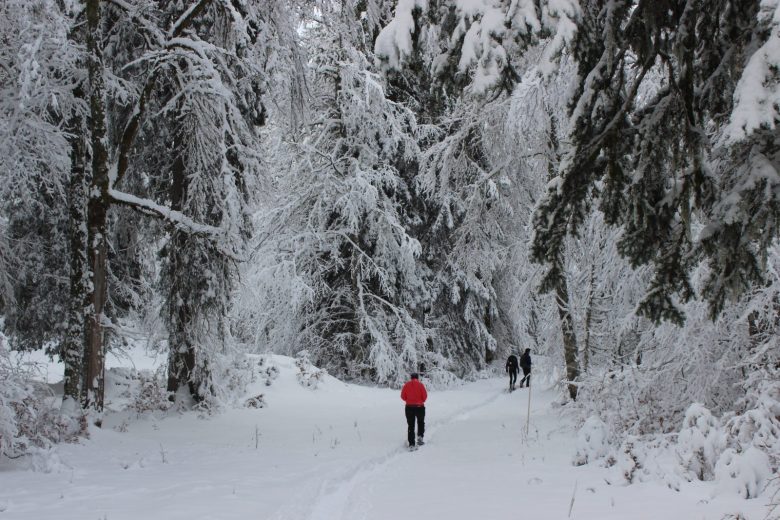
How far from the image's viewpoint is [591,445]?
8039mm

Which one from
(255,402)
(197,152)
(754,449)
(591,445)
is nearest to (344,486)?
(591,445)

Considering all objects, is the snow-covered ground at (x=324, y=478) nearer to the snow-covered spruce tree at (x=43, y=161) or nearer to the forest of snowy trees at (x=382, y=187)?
the forest of snowy trees at (x=382, y=187)

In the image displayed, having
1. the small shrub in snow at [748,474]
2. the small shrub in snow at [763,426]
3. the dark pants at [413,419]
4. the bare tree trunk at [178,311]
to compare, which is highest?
the bare tree trunk at [178,311]

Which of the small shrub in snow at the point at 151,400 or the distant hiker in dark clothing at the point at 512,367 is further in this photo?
the distant hiker in dark clothing at the point at 512,367

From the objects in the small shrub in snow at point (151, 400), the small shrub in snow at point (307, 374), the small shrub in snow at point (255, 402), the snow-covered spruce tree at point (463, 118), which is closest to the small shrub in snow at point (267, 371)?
the small shrub in snow at point (307, 374)

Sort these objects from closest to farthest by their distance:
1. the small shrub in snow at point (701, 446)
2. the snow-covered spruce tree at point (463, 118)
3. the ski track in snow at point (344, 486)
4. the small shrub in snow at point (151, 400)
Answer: the snow-covered spruce tree at point (463, 118), the ski track in snow at point (344, 486), the small shrub in snow at point (701, 446), the small shrub in snow at point (151, 400)

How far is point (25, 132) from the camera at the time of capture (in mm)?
9430

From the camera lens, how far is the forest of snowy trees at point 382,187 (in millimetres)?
4531

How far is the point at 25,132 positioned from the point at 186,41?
9.73 feet

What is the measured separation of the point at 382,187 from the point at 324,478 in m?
13.6

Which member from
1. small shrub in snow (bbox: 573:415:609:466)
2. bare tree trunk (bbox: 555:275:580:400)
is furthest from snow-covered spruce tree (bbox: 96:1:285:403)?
bare tree trunk (bbox: 555:275:580:400)

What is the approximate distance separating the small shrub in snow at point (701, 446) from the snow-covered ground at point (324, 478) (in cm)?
35

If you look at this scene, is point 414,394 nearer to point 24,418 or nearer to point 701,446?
point 701,446

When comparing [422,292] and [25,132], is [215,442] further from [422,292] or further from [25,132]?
[422,292]
